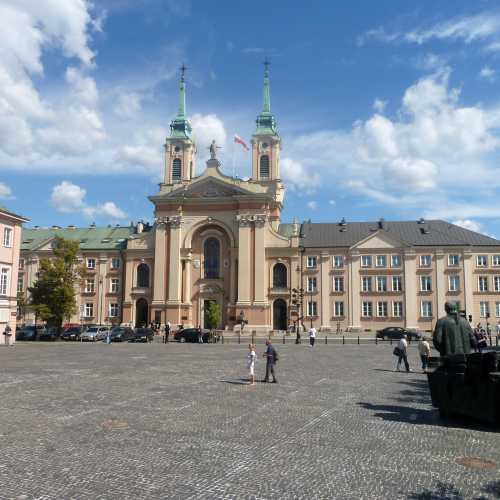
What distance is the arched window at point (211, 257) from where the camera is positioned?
223 ft

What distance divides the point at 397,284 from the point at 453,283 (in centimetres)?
640

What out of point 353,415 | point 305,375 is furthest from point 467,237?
point 353,415

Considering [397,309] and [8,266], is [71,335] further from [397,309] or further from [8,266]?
[397,309]

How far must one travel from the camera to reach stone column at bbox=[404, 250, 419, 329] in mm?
62156

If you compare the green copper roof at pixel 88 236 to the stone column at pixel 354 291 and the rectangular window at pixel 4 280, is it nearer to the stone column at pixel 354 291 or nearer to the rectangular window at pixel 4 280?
→ the rectangular window at pixel 4 280

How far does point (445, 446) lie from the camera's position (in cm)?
1023

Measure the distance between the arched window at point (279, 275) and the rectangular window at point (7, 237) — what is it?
1252 inches

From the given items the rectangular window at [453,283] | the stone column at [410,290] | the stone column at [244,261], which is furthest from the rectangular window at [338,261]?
the rectangular window at [453,283]

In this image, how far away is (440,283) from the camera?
204 ft

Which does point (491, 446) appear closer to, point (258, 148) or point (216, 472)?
point (216, 472)

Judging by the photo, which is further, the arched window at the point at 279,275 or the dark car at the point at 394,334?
the arched window at the point at 279,275

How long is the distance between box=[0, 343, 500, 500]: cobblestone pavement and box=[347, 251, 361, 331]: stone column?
44495 millimetres

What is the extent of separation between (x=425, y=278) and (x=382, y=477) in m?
57.8

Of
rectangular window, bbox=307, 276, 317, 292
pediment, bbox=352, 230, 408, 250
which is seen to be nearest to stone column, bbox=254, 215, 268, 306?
rectangular window, bbox=307, 276, 317, 292
